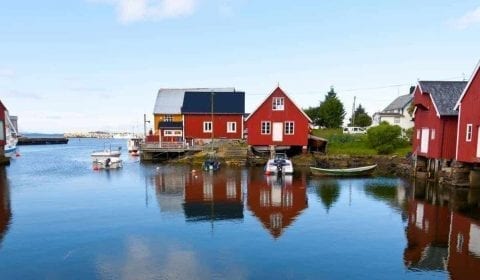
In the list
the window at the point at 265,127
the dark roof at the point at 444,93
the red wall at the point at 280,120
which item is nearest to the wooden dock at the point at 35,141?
the red wall at the point at 280,120

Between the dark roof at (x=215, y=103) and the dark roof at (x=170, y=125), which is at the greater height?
the dark roof at (x=215, y=103)

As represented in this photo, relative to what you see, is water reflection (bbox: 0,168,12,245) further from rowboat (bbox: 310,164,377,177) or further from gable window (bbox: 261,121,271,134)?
gable window (bbox: 261,121,271,134)

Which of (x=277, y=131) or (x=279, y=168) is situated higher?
(x=277, y=131)

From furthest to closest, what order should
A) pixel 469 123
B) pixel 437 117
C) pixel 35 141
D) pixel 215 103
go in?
1. pixel 35 141
2. pixel 215 103
3. pixel 437 117
4. pixel 469 123

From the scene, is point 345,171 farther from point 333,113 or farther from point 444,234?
point 333,113

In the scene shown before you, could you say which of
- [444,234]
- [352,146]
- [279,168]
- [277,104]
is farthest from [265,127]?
[444,234]

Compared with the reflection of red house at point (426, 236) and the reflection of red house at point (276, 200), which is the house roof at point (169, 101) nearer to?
the reflection of red house at point (276, 200)

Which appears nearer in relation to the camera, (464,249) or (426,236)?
(464,249)

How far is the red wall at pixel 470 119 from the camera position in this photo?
1010 inches

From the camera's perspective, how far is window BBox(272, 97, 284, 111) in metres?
44.0

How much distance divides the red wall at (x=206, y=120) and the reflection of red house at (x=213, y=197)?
57.8 feet

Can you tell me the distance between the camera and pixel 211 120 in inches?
2110

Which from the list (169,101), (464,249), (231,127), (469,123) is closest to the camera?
(464,249)

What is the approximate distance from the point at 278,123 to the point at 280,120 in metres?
0.47
